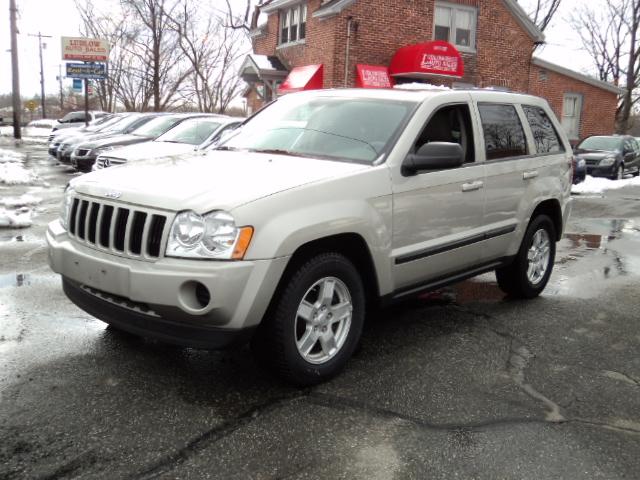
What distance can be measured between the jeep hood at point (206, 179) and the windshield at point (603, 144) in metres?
18.2

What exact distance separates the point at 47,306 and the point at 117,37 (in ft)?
125

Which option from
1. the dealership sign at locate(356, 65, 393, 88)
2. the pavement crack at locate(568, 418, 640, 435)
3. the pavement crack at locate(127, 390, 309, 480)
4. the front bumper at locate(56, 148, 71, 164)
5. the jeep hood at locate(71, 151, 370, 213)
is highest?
the dealership sign at locate(356, 65, 393, 88)

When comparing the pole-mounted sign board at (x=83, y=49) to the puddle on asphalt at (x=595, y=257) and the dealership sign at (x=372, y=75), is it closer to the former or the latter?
the dealership sign at (x=372, y=75)

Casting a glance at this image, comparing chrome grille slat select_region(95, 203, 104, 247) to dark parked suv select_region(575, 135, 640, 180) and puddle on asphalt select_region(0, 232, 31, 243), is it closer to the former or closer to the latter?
puddle on asphalt select_region(0, 232, 31, 243)

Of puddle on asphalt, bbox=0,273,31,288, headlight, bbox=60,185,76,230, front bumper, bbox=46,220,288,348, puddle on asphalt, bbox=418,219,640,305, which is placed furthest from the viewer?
puddle on asphalt, bbox=418,219,640,305

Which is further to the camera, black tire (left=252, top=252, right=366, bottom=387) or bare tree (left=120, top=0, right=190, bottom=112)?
bare tree (left=120, top=0, right=190, bottom=112)

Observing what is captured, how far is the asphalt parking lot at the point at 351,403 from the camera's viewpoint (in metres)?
2.93

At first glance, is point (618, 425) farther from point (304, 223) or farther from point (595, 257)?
point (595, 257)

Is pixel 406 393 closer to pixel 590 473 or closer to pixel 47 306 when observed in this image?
pixel 590 473

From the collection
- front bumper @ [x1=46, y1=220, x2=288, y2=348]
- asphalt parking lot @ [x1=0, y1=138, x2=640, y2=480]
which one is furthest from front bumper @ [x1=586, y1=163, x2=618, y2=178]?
front bumper @ [x1=46, y1=220, x2=288, y2=348]

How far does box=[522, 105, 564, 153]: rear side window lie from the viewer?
5609 mm

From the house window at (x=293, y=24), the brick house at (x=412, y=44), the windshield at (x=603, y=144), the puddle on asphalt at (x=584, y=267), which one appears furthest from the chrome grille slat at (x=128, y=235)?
the house window at (x=293, y=24)

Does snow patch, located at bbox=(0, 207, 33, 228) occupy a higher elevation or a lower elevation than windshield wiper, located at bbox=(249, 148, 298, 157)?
lower

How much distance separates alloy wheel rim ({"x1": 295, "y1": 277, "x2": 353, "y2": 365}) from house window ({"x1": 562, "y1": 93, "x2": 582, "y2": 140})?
25.0 m
